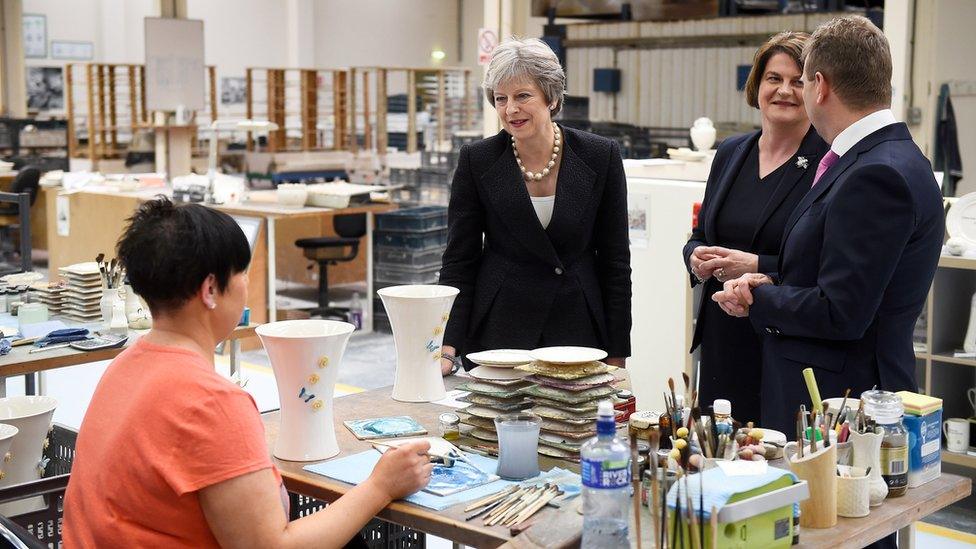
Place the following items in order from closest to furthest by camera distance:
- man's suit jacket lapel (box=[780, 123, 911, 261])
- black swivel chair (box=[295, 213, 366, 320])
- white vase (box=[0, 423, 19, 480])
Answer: man's suit jacket lapel (box=[780, 123, 911, 261]) < white vase (box=[0, 423, 19, 480]) < black swivel chair (box=[295, 213, 366, 320])

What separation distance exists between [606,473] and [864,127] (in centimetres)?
115

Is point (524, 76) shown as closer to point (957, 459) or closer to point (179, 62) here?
point (957, 459)

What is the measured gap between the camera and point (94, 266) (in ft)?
13.7

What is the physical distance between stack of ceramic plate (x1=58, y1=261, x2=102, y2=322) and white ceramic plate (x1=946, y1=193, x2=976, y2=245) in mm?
3447

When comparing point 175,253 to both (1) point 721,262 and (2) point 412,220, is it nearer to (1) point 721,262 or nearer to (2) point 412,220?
(1) point 721,262

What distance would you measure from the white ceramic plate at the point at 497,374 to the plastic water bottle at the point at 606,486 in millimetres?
580

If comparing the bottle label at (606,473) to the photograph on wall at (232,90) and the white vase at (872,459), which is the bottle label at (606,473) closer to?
the white vase at (872,459)

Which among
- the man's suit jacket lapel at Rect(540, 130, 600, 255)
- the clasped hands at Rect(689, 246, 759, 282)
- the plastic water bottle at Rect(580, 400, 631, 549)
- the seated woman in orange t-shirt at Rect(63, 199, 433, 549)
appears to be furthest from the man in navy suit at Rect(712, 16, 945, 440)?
the seated woman in orange t-shirt at Rect(63, 199, 433, 549)

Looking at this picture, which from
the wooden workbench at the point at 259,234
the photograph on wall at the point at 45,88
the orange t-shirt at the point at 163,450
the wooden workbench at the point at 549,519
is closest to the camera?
the orange t-shirt at the point at 163,450

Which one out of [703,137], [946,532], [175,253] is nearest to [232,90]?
[703,137]

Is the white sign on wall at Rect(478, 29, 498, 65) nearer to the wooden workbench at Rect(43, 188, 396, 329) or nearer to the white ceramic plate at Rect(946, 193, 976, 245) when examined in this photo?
the wooden workbench at Rect(43, 188, 396, 329)

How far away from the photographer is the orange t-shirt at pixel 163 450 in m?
1.70

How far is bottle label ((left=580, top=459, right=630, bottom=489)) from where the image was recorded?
1.70 meters

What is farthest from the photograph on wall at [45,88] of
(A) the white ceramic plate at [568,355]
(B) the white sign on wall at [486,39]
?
(A) the white ceramic plate at [568,355]
